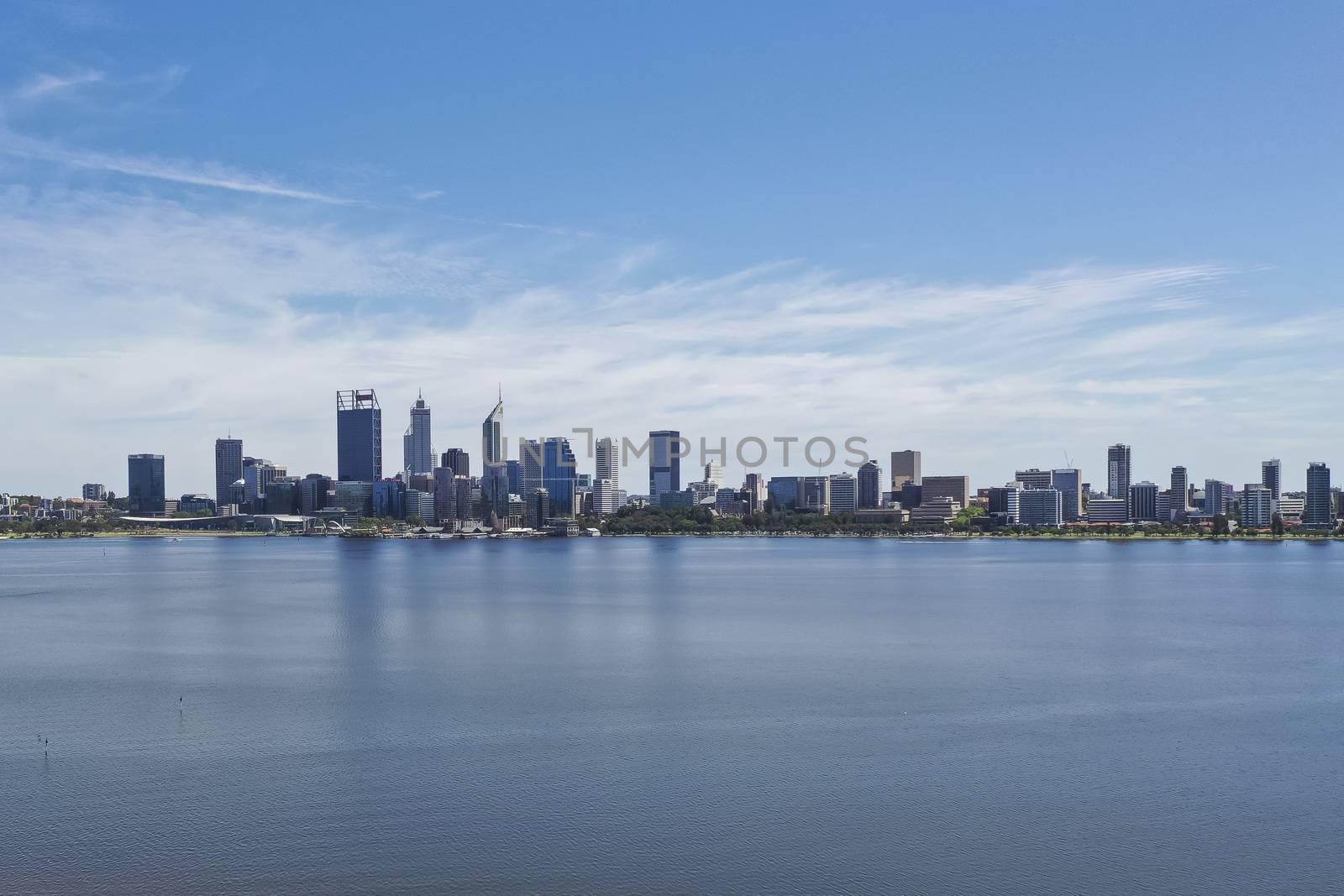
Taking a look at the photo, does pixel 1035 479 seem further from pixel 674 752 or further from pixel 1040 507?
pixel 674 752

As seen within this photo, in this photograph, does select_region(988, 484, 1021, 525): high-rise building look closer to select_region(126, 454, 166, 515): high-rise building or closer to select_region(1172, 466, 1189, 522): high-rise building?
select_region(1172, 466, 1189, 522): high-rise building

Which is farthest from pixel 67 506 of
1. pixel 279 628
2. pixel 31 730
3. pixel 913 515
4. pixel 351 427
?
pixel 31 730

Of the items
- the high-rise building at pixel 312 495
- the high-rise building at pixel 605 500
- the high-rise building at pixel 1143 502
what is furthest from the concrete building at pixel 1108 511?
the high-rise building at pixel 312 495

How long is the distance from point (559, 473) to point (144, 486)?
6895 cm

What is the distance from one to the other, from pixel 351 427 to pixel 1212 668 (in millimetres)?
168352

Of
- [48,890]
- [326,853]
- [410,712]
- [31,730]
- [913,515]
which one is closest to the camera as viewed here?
[48,890]

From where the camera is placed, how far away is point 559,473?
173 m

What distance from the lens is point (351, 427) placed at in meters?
181

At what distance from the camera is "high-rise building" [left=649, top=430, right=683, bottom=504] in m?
190

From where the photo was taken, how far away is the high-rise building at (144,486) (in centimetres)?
18188

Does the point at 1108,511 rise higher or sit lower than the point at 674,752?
lower

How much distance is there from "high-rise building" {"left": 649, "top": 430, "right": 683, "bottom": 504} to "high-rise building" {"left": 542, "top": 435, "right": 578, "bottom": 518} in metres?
19.6

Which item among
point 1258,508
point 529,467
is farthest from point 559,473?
point 1258,508

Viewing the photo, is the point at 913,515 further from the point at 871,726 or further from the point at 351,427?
the point at 871,726
